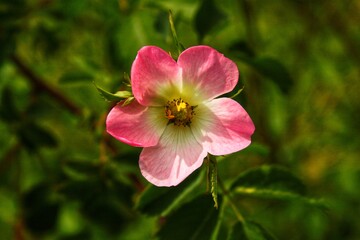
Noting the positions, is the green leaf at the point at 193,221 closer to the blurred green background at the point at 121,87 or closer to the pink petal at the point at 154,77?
the blurred green background at the point at 121,87

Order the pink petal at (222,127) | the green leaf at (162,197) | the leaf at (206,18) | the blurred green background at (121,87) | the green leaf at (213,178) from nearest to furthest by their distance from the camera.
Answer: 1. the green leaf at (213,178)
2. the pink petal at (222,127)
3. the green leaf at (162,197)
4. the leaf at (206,18)
5. the blurred green background at (121,87)

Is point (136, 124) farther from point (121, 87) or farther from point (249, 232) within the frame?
point (121, 87)

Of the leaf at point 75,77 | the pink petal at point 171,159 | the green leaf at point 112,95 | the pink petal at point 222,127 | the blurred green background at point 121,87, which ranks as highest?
the green leaf at point 112,95

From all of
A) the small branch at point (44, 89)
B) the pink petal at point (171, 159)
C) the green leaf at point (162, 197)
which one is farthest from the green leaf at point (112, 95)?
the small branch at point (44, 89)

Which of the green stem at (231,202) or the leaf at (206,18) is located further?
the leaf at (206,18)

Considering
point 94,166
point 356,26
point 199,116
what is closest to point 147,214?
point 199,116
